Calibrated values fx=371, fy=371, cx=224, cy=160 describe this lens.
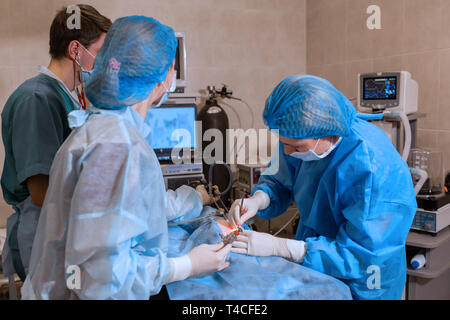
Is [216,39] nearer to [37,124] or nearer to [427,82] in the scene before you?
[427,82]

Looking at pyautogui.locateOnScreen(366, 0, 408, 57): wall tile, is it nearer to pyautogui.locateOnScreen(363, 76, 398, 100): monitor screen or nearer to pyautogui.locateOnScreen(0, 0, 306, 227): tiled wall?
pyautogui.locateOnScreen(363, 76, 398, 100): monitor screen

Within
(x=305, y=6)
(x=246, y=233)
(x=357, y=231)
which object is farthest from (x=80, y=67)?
(x=305, y=6)

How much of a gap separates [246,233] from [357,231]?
34 cm

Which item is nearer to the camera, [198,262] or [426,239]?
[198,262]

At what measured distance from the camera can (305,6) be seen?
3510 mm

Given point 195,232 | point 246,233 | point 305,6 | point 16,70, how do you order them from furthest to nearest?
point 305,6 < point 16,70 < point 195,232 < point 246,233

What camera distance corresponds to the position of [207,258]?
100 cm

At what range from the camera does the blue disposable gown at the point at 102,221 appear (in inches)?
31.4

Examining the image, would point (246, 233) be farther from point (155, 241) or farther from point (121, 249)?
point (121, 249)

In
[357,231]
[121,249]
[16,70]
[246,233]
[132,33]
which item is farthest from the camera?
[16,70]

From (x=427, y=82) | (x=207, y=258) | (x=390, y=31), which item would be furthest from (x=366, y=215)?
(x=390, y=31)

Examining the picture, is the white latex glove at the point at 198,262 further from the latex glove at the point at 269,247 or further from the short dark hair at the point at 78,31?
the short dark hair at the point at 78,31

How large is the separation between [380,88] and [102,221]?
1903 millimetres
